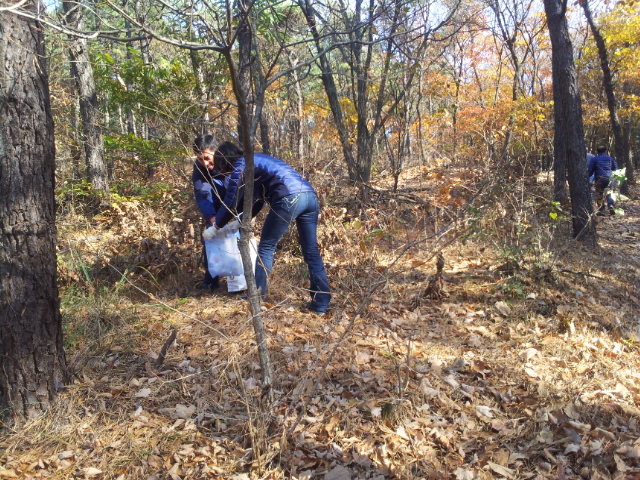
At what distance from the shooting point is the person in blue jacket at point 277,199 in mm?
3629

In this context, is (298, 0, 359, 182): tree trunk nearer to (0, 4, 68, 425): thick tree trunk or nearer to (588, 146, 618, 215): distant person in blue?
(0, 4, 68, 425): thick tree trunk

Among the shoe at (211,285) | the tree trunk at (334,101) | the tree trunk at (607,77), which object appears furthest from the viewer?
the tree trunk at (607,77)

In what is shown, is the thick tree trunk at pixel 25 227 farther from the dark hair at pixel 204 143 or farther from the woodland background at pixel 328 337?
the dark hair at pixel 204 143

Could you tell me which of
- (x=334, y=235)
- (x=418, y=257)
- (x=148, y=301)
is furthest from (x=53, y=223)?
(x=418, y=257)

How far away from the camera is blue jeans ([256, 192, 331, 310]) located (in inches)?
Result: 146

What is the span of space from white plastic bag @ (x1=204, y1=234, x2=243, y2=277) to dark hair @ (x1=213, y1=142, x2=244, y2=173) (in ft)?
2.95

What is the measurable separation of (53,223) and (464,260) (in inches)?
183

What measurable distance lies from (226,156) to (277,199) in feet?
1.85

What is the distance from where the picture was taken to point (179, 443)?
253 centimetres

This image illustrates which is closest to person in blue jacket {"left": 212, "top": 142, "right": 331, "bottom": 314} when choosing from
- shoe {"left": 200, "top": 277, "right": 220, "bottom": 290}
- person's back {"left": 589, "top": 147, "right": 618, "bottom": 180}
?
shoe {"left": 200, "top": 277, "right": 220, "bottom": 290}

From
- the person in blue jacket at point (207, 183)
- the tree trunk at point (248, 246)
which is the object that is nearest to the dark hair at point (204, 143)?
the person in blue jacket at point (207, 183)

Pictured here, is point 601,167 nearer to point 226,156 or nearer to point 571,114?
point 571,114

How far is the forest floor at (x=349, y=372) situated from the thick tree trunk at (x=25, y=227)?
0.95 feet

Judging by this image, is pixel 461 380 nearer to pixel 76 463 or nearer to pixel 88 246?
pixel 76 463
